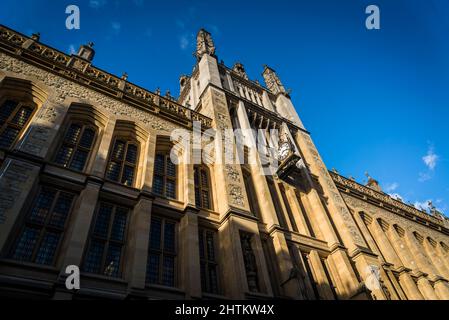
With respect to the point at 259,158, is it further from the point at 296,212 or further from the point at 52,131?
the point at 52,131

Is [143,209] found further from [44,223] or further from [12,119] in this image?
[12,119]

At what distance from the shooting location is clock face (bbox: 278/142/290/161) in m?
16.0

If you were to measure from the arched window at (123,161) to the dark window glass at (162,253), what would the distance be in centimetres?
197

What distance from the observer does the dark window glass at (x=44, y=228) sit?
7.71 metres

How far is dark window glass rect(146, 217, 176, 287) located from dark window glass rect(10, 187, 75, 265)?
8.64 ft

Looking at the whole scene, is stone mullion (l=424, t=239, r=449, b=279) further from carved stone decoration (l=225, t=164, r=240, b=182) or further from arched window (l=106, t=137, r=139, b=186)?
arched window (l=106, t=137, r=139, b=186)

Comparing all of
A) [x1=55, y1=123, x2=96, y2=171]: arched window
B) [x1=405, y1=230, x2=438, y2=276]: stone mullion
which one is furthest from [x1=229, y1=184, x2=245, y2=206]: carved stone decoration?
[x1=405, y1=230, x2=438, y2=276]: stone mullion

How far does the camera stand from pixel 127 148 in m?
12.5

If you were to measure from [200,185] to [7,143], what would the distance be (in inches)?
275

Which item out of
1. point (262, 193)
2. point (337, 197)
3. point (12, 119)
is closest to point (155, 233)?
point (262, 193)

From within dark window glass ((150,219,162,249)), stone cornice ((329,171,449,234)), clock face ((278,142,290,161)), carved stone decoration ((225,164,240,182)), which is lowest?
dark window glass ((150,219,162,249))

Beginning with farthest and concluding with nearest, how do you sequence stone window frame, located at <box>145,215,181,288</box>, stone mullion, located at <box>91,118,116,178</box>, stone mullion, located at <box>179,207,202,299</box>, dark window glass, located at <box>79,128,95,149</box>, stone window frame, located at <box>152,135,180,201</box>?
stone window frame, located at <box>152,135,180,201</box>
dark window glass, located at <box>79,128,95,149</box>
stone mullion, located at <box>91,118,116,178</box>
stone window frame, located at <box>145,215,181,288</box>
stone mullion, located at <box>179,207,202,299</box>
